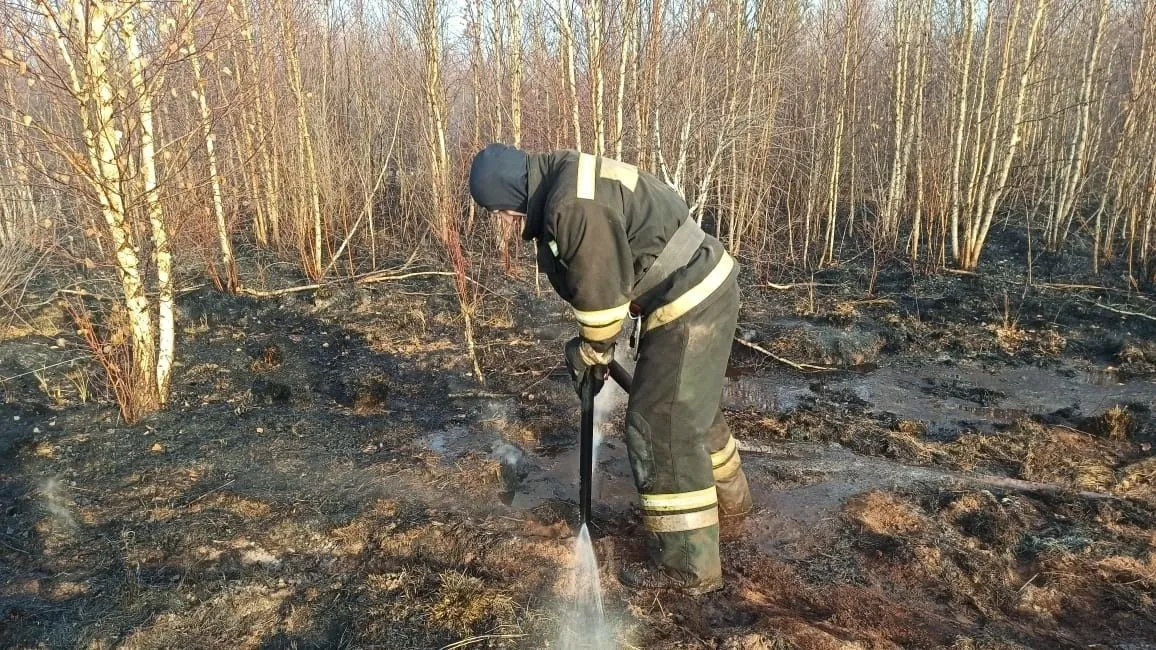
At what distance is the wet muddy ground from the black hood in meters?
1.70

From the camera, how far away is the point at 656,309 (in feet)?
9.34

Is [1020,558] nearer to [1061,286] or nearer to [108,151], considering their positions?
[108,151]

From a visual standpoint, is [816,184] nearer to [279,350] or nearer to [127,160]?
[279,350]

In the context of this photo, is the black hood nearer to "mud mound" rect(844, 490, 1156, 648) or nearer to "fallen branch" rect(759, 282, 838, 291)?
"mud mound" rect(844, 490, 1156, 648)

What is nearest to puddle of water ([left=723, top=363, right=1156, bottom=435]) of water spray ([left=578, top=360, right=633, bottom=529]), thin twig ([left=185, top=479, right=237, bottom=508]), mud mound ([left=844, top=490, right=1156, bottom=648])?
mud mound ([left=844, top=490, right=1156, bottom=648])

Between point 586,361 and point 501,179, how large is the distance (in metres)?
0.96

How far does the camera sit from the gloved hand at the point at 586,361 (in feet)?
9.86

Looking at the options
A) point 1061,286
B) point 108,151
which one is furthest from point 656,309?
point 1061,286

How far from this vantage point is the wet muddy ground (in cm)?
264

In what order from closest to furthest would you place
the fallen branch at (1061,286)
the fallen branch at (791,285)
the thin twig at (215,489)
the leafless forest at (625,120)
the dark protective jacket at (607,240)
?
the dark protective jacket at (607,240) < the thin twig at (215,489) < the leafless forest at (625,120) < the fallen branch at (1061,286) < the fallen branch at (791,285)

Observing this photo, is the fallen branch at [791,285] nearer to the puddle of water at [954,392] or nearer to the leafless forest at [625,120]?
the leafless forest at [625,120]

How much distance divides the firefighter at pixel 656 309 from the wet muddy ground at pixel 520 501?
1.09ft

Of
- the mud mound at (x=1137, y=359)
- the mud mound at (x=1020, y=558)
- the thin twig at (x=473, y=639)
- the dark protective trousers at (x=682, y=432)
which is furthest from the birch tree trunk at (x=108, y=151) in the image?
the mud mound at (x=1137, y=359)

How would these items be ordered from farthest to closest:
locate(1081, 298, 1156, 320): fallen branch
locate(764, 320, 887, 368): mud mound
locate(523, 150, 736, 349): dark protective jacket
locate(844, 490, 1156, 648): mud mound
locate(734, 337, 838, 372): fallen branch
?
locate(1081, 298, 1156, 320): fallen branch, locate(764, 320, 887, 368): mud mound, locate(734, 337, 838, 372): fallen branch, locate(844, 490, 1156, 648): mud mound, locate(523, 150, 736, 349): dark protective jacket
